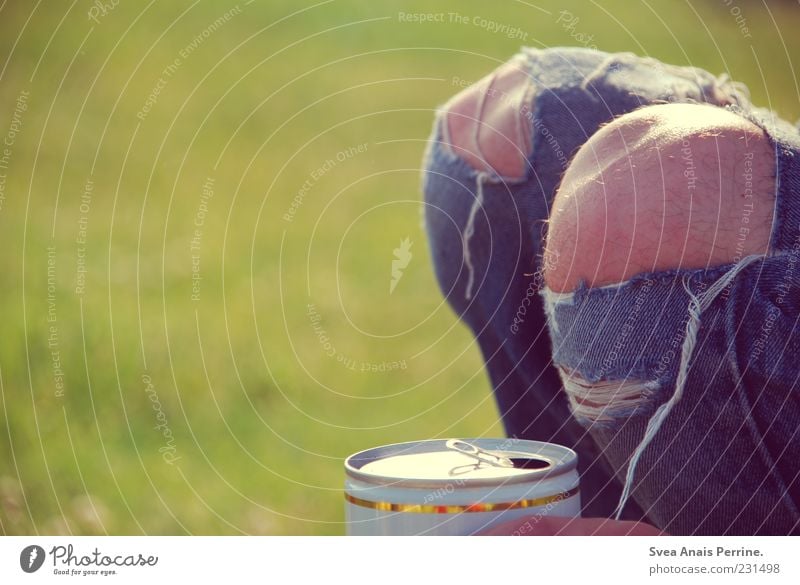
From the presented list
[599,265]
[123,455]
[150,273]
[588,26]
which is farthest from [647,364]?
[588,26]

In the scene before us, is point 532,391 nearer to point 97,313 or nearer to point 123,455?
point 123,455

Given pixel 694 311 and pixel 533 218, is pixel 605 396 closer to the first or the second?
pixel 694 311

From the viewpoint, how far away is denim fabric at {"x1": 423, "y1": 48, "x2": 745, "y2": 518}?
70 centimetres

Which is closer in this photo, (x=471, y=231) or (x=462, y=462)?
(x=462, y=462)

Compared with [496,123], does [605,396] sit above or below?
below

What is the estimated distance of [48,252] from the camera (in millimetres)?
1242

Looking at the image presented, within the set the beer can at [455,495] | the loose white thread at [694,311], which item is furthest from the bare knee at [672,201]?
the beer can at [455,495]

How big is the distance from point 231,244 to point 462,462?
976 millimetres

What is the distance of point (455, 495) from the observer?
48cm

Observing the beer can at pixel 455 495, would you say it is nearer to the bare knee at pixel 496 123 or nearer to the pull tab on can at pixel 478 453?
the pull tab on can at pixel 478 453

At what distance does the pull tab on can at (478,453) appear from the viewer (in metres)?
0.53

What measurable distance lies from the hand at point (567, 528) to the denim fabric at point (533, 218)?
107 millimetres

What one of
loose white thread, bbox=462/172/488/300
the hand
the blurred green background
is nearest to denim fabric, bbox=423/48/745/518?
loose white thread, bbox=462/172/488/300

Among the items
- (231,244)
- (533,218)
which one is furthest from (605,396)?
(231,244)
